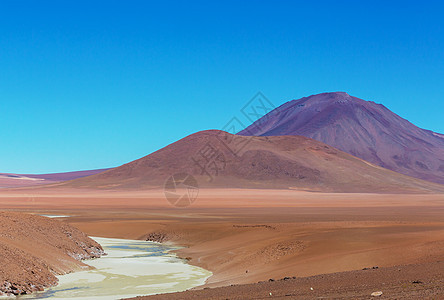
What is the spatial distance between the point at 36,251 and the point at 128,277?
10.8 feet

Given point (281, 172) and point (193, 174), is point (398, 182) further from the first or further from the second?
point (193, 174)

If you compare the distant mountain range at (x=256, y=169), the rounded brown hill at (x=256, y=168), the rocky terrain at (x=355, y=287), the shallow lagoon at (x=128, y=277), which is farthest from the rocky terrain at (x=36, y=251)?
the rounded brown hill at (x=256, y=168)

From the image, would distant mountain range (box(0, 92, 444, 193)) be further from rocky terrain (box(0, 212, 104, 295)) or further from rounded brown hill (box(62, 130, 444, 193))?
rocky terrain (box(0, 212, 104, 295))

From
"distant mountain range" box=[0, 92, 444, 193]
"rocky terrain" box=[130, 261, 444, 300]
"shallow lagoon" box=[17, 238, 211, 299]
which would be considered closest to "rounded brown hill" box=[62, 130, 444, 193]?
"distant mountain range" box=[0, 92, 444, 193]

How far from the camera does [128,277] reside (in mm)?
18344

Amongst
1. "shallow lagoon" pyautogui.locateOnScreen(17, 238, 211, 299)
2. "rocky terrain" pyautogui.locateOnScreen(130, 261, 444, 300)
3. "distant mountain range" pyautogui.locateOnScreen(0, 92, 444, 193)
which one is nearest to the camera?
"rocky terrain" pyautogui.locateOnScreen(130, 261, 444, 300)

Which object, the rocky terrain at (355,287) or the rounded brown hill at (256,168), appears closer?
the rocky terrain at (355,287)

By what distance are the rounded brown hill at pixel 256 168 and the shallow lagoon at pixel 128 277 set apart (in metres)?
108

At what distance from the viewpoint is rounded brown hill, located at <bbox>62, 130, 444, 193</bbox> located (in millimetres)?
134250

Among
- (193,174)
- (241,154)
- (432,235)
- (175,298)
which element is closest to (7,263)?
(175,298)

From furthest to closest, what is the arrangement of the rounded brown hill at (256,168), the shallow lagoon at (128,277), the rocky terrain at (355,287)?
the rounded brown hill at (256,168)
the shallow lagoon at (128,277)
the rocky terrain at (355,287)

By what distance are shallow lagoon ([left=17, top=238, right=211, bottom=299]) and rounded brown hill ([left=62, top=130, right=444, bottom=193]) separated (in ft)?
353

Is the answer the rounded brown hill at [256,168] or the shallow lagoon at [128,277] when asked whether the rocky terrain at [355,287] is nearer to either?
the shallow lagoon at [128,277]

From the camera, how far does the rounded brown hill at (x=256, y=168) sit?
134250mm
